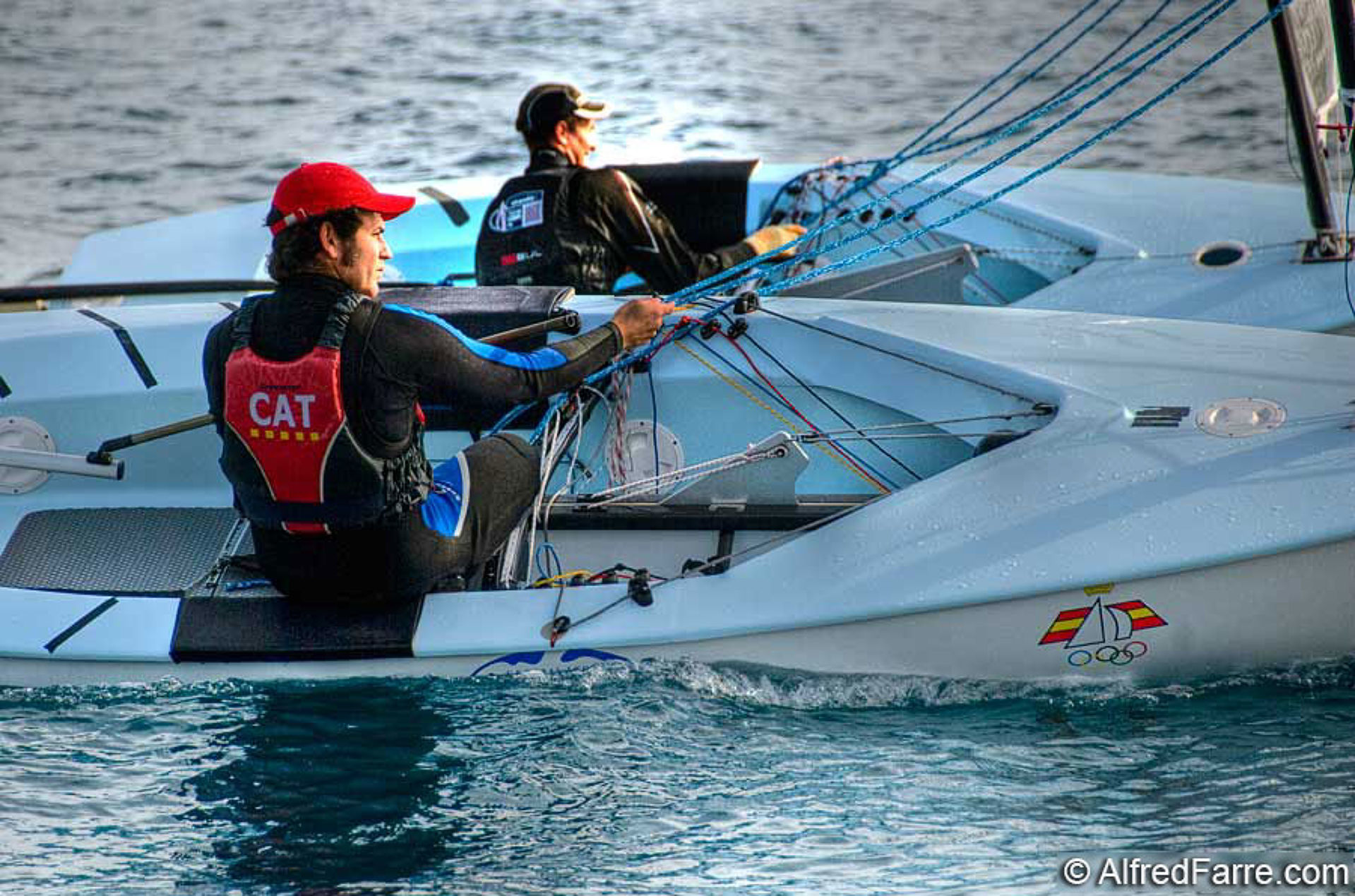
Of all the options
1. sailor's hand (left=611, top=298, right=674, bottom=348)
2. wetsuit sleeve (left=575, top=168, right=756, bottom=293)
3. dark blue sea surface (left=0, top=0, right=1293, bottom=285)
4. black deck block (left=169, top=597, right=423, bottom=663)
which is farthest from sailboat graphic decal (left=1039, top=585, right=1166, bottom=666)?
dark blue sea surface (left=0, top=0, right=1293, bottom=285)

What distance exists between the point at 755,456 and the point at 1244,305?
1.81 m

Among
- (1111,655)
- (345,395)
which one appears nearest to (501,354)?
(345,395)

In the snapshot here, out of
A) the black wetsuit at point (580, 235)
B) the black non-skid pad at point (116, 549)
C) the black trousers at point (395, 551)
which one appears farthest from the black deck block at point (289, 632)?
the black wetsuit at point (580, 235)

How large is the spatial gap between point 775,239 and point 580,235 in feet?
2.32

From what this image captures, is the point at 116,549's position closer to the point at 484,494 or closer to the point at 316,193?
the point at 484,494

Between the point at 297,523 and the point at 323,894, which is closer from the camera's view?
the point at 323,894

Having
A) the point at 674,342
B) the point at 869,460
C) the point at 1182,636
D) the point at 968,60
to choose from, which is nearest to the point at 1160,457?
the point at 1182,636

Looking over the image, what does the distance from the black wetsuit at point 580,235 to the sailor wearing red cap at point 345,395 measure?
1.29 m

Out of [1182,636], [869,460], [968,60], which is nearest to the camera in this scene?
[1182,636]

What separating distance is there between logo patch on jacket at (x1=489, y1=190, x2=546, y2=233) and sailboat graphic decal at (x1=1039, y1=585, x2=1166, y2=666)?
2084 millimetres

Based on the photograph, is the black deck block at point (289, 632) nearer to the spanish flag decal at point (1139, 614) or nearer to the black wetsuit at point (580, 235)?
the spanish flag decal at point (1139, 614)

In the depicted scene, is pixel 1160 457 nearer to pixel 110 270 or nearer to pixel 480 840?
pixel 480 840

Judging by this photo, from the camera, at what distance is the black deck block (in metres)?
3.36

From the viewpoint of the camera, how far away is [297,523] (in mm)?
3326
